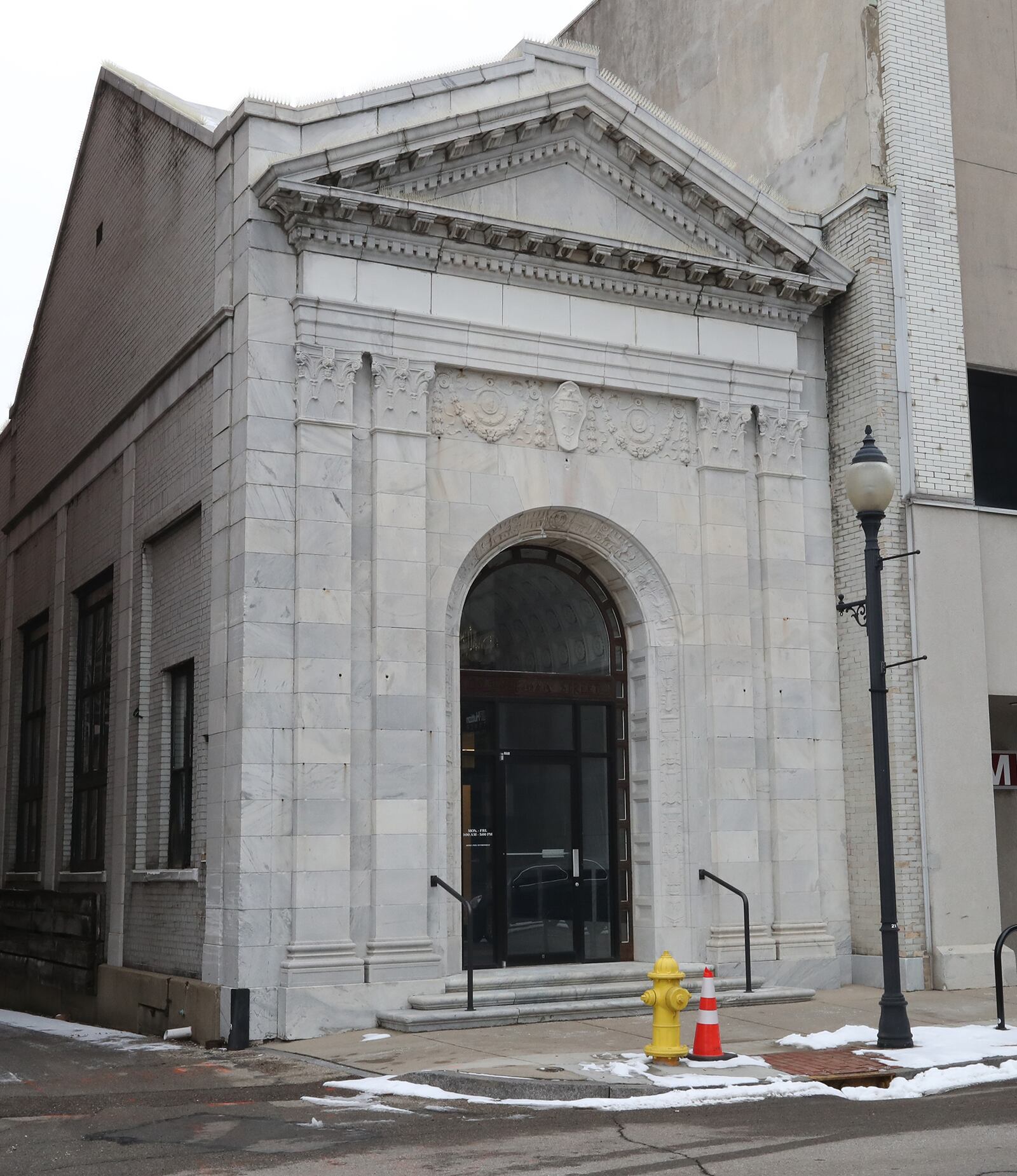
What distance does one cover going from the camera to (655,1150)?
924 cm

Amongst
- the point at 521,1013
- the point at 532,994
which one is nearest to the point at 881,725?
the point at 521,1013

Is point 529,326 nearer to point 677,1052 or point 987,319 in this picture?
point 987,319

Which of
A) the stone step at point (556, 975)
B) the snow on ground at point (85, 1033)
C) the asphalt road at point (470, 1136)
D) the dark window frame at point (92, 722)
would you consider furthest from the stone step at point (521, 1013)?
the dark window frame at point (92, 722)

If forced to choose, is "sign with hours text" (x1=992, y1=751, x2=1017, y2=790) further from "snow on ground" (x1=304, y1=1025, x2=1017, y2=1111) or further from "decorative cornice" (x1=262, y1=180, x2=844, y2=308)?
"snow on ground" (x1=304, y1=1025, x2=1017, y2=1111)

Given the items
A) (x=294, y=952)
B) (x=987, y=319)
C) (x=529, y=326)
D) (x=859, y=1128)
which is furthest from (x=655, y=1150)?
(x=987, y=319)

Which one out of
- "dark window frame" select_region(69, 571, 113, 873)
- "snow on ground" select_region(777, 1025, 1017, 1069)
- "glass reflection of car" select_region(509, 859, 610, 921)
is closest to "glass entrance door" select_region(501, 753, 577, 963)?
"glass reflection of car" select_region(509, 859, 610, 921)

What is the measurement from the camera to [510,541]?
59.6ft

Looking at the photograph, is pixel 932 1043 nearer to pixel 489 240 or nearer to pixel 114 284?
pixel 489 240

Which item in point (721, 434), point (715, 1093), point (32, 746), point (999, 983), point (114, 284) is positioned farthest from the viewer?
point (32, 746)

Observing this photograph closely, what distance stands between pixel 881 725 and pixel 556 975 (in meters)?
5.28

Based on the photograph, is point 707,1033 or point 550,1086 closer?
point 550,1086

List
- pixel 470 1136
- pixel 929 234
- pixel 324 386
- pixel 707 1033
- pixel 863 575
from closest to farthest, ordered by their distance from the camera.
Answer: pixel 470 1136 < pixel 707 1033 < pixel 324 386 < pixel 863 575 < pixel 929 234

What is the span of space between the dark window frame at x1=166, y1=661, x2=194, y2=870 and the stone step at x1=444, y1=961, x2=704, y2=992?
4.12 m

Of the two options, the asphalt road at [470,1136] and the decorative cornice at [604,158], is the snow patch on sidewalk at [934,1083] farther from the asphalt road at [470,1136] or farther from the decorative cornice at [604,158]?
the decorative cornice at [604,158]
